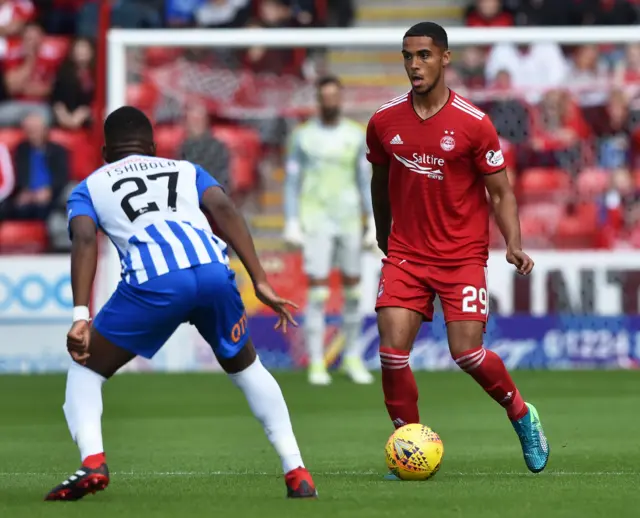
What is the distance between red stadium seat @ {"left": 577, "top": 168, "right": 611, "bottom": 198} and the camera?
1526 cm

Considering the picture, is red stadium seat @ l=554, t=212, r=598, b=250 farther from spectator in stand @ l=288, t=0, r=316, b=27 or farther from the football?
the football

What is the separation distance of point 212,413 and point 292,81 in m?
4.89

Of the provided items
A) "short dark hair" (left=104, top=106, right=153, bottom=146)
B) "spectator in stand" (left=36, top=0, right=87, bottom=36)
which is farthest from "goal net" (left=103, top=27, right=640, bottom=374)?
"short dark hair" (left=104, top=106, right=153, bottom=146)

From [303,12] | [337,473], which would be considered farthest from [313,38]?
[337,473]

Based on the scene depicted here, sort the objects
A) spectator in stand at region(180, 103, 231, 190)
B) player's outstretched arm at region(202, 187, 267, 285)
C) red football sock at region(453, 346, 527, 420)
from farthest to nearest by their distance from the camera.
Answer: spectator in stand at region(180, 103, 231, 190)
red football sock at region(453, 346, 527, 420)
player's outstretched arm at region(202, 187, 267, 285)

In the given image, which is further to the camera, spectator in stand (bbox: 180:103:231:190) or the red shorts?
spectator in stand (bbox: 180:103:231:190)

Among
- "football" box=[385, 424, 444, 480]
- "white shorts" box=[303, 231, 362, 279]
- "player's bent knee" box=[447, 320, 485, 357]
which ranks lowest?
"white shorts" box=[303, 231, 362, 279]

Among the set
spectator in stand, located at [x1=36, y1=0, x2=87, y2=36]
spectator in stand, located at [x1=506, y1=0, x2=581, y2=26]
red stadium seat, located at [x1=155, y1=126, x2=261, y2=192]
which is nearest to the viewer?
red stadium seat, located at [x1=155, y1=126, x2=261, y2=192]

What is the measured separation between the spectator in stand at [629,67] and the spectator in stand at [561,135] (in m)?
0.60

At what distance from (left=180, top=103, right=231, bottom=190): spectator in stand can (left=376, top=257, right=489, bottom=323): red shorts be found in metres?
7.24

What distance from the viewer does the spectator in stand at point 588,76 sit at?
1527 cm

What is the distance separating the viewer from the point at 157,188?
6531 millimetres

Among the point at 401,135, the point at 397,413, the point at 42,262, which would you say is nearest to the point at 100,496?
the point at 397,413

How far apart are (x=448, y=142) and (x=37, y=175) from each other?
894 cm
